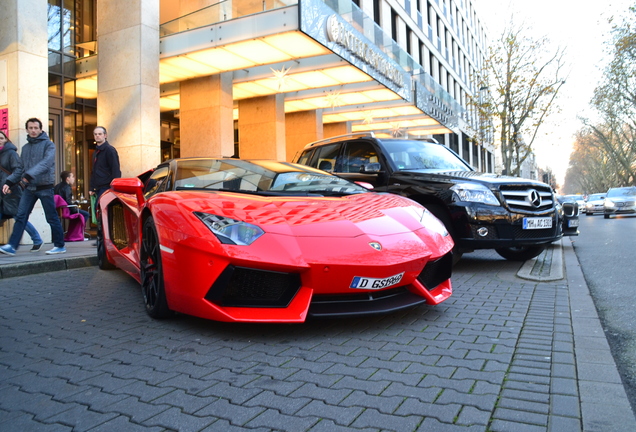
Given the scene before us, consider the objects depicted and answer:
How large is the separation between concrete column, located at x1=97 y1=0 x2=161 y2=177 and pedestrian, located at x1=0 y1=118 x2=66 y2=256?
4.08 m

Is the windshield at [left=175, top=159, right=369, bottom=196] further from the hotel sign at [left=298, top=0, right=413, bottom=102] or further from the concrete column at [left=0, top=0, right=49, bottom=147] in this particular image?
the hotel sign at [left=298, top=0, right=413, bottom=102]

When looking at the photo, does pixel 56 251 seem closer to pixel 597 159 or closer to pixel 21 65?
pixel 21 65

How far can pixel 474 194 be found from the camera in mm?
5543

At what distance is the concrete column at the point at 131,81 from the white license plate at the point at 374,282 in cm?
929

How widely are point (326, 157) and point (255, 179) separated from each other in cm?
359

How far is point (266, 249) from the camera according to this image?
9.52ft

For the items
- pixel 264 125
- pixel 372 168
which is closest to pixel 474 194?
pixel 372 168

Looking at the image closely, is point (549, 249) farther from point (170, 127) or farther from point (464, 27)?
point (464, 27)

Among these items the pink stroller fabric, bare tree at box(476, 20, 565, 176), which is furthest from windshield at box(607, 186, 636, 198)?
the pink stroller fabric

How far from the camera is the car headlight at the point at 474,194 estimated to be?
18.1ft

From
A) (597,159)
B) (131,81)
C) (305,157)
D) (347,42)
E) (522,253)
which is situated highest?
(597,159)

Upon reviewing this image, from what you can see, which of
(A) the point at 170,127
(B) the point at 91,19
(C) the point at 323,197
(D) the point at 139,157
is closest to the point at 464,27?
(A) the point at 170,127

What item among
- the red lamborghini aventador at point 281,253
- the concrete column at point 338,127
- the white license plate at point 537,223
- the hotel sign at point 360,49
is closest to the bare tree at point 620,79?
the concrete column at point 338,127

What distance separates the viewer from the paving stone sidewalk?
1963mm
